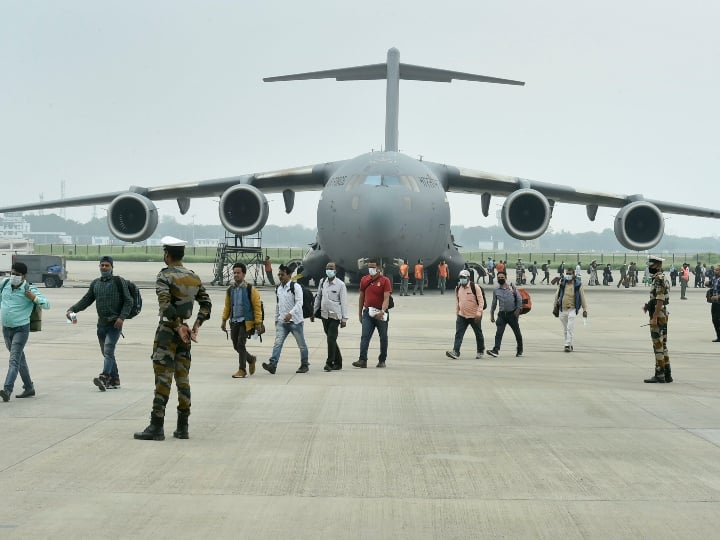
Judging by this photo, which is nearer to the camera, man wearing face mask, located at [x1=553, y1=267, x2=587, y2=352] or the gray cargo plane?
man wearing face mask, located at [x1=553, y1=267, x2=587, y2=352]

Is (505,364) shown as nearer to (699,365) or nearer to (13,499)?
(699,365)

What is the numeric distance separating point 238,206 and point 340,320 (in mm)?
19474

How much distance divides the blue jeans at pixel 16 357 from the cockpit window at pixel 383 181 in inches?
711

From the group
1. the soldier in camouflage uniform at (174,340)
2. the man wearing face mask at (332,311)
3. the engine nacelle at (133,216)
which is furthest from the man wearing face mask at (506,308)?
the engine nacelle at (133,216)

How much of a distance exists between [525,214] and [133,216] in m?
12.7

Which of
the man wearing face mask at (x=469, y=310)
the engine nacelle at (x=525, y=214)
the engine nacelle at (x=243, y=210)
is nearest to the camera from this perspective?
the man wearing face mask at (x=469, y=310)

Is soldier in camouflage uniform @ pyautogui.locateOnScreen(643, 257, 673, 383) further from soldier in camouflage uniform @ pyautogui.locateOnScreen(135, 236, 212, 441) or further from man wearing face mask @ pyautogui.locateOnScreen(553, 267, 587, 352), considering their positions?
soldier in camouflage uniform @ pyautogui.locateOnScreen(135, 236, 212, 441)

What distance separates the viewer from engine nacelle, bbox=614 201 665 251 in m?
32.5

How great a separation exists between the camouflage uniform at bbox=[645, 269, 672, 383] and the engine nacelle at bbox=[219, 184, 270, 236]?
Answer: 67.3 ft

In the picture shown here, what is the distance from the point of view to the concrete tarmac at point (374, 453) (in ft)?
18.7

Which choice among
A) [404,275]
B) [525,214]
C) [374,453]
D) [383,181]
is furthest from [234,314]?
[525,214]

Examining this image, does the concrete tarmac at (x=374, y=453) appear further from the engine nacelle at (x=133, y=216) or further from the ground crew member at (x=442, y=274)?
the engine nacelle at (x=133, y=216)

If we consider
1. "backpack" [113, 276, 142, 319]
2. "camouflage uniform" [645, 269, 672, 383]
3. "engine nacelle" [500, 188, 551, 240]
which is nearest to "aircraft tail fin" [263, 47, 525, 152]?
"engine nacelle" [500, 188, 551, 240]

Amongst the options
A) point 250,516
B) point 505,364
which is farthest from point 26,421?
point 505,364
